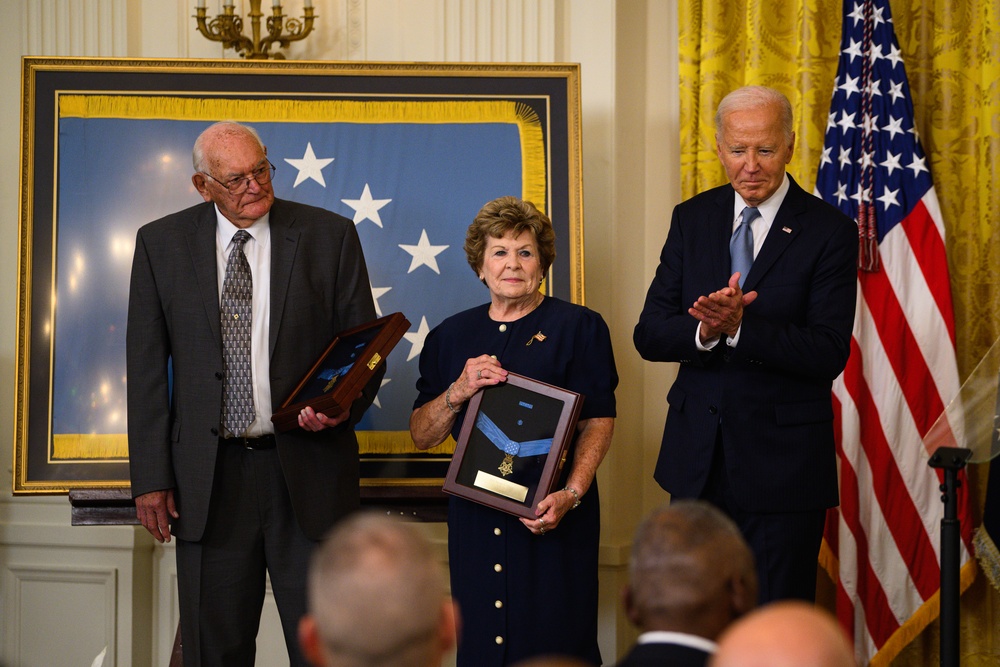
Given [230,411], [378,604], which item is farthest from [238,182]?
[378,604]

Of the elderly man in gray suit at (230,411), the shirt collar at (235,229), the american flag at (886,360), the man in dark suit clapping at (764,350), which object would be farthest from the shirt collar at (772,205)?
the shirt collar at (235,229)

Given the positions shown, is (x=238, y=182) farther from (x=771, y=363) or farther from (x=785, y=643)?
(x=785, y=643)

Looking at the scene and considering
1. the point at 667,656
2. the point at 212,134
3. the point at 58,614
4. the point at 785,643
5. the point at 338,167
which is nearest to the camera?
the point at 785,643

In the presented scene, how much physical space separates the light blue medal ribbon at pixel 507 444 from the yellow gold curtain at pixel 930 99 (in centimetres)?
174

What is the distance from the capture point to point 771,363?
3.12 metres

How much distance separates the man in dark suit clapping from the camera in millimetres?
3158

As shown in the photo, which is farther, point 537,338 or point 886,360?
point 886,360

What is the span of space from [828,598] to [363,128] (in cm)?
272

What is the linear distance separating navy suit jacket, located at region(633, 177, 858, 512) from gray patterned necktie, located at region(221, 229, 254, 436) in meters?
1.24

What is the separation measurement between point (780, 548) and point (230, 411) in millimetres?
1709

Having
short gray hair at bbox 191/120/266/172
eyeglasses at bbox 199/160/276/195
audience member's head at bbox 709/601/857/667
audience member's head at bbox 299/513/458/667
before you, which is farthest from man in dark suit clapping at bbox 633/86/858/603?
audience member's head at bbox 709/601/857/667

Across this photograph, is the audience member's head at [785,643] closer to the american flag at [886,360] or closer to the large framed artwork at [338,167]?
the large framed artwork at [338,167]

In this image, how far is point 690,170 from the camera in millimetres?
4652

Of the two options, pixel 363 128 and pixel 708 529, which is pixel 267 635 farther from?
pixel 708 529
